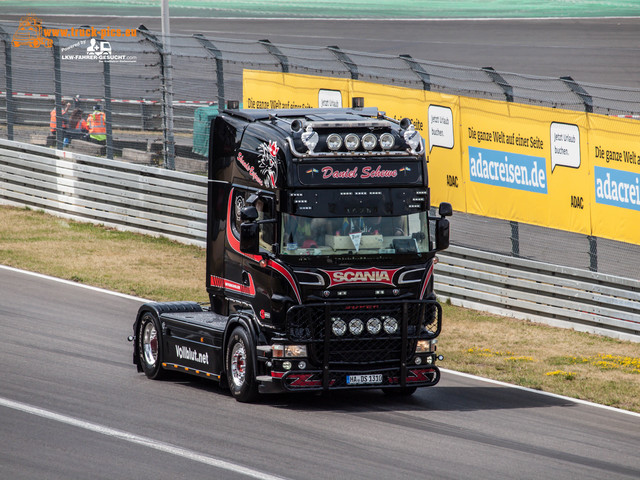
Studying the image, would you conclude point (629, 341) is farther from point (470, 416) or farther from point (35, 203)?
point (35, 203)

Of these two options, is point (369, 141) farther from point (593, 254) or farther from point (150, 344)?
point (593, 254)

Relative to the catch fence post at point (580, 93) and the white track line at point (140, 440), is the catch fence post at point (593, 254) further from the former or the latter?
the white track line at point (140, 440)

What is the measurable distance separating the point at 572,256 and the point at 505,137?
2200mm

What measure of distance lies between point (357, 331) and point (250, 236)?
5.02 feet

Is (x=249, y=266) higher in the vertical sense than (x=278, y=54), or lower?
lower

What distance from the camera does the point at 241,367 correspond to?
1194cm

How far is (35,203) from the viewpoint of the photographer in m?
24.6

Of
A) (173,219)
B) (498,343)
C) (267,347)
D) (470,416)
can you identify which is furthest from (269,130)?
(173,219)

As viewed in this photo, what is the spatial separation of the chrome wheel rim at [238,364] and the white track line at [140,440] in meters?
1.84

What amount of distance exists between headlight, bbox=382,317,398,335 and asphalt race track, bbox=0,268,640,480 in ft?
2.80

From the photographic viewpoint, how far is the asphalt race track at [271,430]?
933 cm

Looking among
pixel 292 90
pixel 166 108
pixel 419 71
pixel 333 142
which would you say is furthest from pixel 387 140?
pixel 166 108

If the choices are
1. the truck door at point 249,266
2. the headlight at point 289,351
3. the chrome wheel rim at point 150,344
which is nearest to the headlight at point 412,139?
the truck door at point 249,266

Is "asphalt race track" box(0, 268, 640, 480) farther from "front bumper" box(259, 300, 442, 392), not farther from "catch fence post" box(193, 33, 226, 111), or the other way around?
"catch fence post" box(193, 33, 226, 111)
